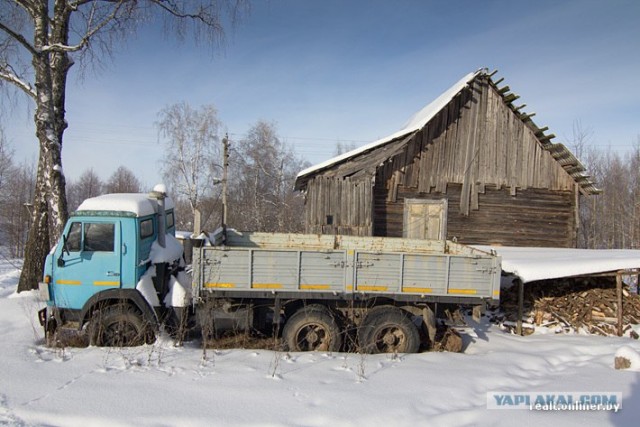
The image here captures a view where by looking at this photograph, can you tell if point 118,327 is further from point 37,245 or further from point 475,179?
point 475,179

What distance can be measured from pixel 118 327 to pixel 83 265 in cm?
119

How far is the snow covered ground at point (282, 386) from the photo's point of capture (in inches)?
160

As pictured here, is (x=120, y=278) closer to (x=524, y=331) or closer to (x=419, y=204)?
(x=524, y=331)

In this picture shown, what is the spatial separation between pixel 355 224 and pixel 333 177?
5.83ft

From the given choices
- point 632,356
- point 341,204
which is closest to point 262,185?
point 341,204

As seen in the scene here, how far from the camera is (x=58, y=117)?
10.0 meters

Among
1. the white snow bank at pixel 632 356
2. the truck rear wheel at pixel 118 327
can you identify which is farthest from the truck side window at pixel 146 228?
the white snow bank at pixel 632 356

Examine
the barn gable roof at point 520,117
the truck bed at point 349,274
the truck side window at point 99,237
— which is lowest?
the truck bed at point 349,274

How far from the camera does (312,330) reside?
670cm

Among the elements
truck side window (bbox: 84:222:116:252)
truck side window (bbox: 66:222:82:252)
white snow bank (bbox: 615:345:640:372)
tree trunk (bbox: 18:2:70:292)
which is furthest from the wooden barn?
white snow bank (bbox: 615:345:640:372)

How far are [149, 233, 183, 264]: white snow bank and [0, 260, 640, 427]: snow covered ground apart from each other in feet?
4.81

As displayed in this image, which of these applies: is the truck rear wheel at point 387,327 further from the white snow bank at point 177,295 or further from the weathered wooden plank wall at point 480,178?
the weathered wooden plank wall at point 480,178

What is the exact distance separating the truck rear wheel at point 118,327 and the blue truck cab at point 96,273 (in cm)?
2

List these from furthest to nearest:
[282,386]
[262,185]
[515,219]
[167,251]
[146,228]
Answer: [262,185], [515,219], [167,251], [146,228], [282,386]
